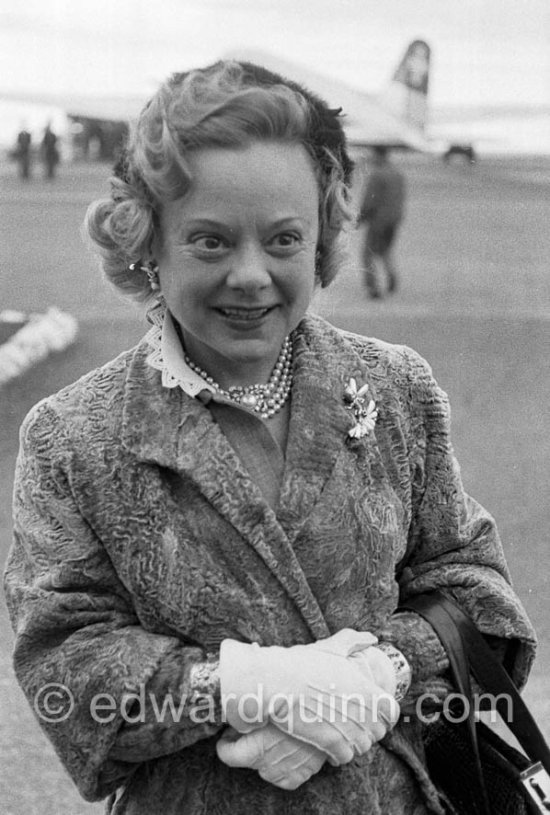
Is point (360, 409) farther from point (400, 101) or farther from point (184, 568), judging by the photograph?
point (400, 101)

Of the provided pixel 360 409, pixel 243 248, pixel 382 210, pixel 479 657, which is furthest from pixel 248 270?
pixel 382 210

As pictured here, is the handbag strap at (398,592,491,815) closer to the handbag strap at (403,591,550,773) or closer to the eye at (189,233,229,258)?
the handbag strap at (403,591,550,773)

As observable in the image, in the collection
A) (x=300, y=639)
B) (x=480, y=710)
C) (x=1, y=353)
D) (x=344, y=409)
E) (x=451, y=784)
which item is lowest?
(x=1, y=353)

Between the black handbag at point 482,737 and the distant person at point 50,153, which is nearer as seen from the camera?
the black handbag at point 482,737

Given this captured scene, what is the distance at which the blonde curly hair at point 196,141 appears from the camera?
137cm

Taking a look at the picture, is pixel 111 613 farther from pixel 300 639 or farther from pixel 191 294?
pixel 191 294

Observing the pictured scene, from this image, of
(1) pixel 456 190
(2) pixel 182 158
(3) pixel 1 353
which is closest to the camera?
(2) pixel 182 158

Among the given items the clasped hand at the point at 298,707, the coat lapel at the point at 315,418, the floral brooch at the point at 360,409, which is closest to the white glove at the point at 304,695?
the clasped hand at the point at 298,707

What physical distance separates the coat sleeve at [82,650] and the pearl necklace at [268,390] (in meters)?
0.21

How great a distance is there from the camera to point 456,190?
6.25 m

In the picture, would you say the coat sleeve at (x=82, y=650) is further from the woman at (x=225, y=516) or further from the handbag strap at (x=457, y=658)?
the handbag strap at (x=457, y=658)

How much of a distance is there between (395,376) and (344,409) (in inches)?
4.4

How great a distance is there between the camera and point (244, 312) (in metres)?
1.41

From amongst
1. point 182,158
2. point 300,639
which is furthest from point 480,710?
point 182,158
